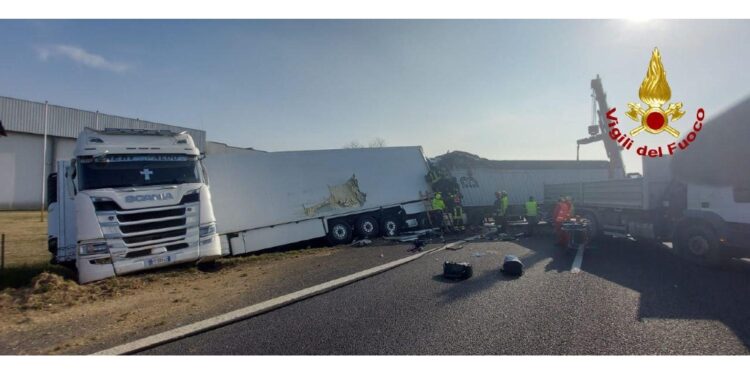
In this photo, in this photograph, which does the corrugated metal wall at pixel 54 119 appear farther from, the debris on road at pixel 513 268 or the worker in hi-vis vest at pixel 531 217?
the debris on road at pixel 513 268

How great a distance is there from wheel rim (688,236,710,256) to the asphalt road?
496mm

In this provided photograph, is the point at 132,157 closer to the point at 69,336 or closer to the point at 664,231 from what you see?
the point at 69,336

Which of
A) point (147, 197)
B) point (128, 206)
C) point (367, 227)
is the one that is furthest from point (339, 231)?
point (128, 206)

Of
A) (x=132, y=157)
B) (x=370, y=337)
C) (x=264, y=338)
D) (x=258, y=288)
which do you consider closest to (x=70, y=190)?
(x=132, y=157)

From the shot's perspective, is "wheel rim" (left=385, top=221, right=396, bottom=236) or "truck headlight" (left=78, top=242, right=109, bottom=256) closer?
"truck headlight" (left=78, top=242, right=109, bottom=256)

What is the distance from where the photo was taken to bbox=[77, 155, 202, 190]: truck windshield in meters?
→ 6.74

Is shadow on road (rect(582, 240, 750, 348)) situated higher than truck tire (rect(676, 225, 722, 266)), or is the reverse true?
truck tire (rect(676, 225, 722, 266))

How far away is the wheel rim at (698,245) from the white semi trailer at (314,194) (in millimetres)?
7672

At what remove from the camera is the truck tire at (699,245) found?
271 inches

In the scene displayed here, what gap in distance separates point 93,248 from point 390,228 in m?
8.41

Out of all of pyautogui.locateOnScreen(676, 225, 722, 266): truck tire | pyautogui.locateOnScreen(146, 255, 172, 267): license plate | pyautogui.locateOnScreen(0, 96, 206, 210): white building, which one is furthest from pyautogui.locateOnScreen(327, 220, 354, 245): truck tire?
pyautogui.locateOnScreen(0, 96, 206, 210): white building

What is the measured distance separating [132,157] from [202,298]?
11.2 ft

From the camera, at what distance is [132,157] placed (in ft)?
23.4

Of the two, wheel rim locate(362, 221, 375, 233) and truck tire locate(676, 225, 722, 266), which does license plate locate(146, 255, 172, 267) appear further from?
truck tire locate(676, 225, 722, 266)
